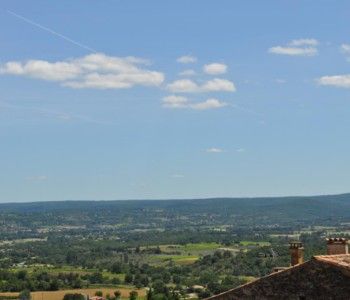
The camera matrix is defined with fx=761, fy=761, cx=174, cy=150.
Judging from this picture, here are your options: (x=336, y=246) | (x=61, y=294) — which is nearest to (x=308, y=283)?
(x=336, y=246)

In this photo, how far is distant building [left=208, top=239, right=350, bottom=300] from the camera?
91.3ft

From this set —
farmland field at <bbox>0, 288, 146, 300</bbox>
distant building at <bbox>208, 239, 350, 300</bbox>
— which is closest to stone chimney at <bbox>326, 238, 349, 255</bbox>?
distant building at <bbox>208, 239, 350, 300</bbox>

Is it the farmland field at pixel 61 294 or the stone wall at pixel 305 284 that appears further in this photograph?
the farmland field at pixel 61 294

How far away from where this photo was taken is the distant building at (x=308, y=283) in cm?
2783

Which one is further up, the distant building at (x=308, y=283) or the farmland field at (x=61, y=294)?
the distant building at (x=308, y=283)

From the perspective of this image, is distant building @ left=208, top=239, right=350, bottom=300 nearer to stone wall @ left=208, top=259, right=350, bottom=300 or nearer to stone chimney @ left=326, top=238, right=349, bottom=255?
stone wall @ left=208, top=259, right=350, bottom=300

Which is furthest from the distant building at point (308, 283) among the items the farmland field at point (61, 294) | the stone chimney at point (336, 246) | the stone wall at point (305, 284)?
the farmland field at point (61, 294)

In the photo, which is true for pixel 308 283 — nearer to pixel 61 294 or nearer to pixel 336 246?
pixel 336 246

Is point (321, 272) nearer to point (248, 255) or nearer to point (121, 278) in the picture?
point (121, 278)

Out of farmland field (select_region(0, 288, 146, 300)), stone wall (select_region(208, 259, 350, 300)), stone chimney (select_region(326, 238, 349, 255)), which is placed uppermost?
stone chimney (select_region(326, 238, 349, 255))

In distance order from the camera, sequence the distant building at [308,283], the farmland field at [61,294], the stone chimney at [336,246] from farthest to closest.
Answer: the farmland field at [61,294] → the stone chimney at [336,246] → the distant building at [308,283]

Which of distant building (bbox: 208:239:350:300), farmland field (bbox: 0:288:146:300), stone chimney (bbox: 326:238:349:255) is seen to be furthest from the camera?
farmland field (bbox: 0:288:146:300)

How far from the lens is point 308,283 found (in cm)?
2834

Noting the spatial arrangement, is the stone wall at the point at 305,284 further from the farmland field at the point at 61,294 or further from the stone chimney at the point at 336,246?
the farmland field at the point at 61,294
